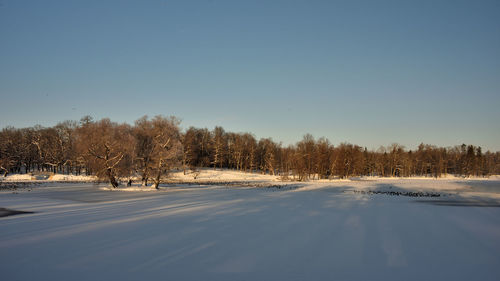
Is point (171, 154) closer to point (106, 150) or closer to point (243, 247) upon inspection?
point (106, 150)

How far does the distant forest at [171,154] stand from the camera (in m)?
37.9

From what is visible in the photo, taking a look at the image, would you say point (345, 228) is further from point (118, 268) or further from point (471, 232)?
point (118, 268)

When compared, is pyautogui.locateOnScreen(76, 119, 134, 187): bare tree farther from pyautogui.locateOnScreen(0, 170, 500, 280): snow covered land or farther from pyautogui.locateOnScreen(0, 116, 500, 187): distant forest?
pyautogui.locateOnScreen(0, 170, 500, 280): snow covered land

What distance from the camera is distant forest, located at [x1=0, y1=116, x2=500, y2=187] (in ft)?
124

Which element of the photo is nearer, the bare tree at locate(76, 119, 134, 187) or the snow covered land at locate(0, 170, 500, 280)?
the snow covered land at locate(0, 170, 500, 280)

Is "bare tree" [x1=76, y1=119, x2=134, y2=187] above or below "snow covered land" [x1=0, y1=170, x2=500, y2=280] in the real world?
above

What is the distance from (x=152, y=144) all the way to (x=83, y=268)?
3221cm

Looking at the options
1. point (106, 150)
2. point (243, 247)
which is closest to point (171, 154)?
point (106, 150)

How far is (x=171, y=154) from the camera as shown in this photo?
124 ft

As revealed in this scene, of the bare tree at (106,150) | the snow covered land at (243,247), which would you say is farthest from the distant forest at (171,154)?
the snow covered land at (243,247)

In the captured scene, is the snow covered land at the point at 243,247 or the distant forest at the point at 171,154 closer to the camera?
the snow covered land at the point at 243,247

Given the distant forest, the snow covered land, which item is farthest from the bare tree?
the snow covered land

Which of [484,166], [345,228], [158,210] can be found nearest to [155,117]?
[158,210]

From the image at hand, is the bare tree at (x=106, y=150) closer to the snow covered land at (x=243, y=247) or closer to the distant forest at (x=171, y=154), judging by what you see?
the distant forest at (x=171, y=154)
